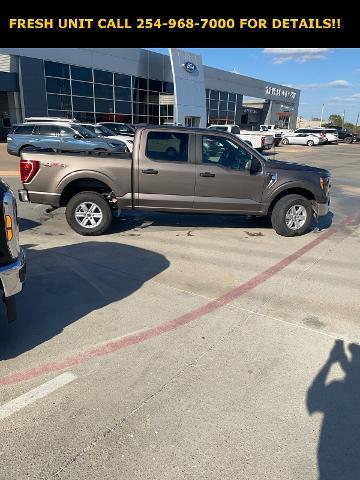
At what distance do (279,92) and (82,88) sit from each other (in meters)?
39.4

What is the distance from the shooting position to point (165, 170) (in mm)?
6621

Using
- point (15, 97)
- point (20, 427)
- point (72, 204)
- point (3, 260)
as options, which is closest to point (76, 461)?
point (20, 427)

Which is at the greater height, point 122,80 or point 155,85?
point 155,85

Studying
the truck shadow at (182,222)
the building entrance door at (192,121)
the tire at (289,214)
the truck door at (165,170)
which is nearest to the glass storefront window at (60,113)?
the building entrance door at (192,121)

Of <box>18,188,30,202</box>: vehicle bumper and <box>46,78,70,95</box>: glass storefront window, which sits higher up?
<box>46,78,70,95</box>: glass storefront window

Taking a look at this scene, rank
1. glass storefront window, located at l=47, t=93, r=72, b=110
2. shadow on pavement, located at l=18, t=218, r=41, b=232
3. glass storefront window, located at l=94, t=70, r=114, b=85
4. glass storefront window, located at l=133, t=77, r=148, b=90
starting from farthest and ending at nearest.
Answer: glass storefront window, located at l=133, t=77, r=148, b=90, glass storefront window, located at l=94, t=70, r=114, b=85, glass storefront window, located at l=47, t=93, r=72, b=110, shadow on pavement, located at l=18, t=218, r=41, b=232

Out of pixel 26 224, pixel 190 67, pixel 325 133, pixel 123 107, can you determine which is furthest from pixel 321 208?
pixel 325 133

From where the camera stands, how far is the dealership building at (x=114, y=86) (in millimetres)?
26328

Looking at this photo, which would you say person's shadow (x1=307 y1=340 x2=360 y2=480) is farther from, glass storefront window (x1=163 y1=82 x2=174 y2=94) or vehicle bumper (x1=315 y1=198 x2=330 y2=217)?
glass storefront window (x1=163 y1=82 x2=174 y2=94)

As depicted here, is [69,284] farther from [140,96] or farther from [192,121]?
[192,121]

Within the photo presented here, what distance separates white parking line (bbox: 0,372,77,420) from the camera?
268 cm

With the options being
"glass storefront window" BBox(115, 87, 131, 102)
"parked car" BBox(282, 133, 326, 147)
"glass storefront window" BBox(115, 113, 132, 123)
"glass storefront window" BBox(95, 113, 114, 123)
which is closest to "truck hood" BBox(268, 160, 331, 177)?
"glass storefront window" BBox(95, 113, 114, 123)

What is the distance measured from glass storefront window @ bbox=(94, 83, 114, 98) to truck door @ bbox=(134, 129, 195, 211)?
26746mm

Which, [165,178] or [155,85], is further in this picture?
[155,85]
